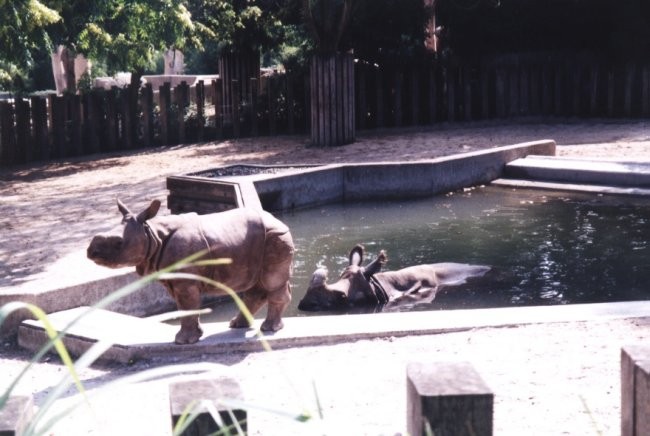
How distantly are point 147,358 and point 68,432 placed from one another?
5.04ft

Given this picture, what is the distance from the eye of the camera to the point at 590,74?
2191 centimetres

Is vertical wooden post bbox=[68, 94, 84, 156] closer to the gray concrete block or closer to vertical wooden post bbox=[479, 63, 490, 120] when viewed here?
vertical wooden post bbox=[479, 63, 490, 120]

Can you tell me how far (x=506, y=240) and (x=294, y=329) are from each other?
5090 millimetres

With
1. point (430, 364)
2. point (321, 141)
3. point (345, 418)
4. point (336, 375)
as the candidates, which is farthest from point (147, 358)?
point (321, 141)

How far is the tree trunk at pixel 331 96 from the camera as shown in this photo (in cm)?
1850

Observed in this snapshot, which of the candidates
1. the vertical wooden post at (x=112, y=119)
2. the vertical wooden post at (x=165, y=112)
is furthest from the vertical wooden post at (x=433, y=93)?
the vertical wooden post at (x=112, y=119)

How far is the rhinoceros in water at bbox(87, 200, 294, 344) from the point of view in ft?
20.0

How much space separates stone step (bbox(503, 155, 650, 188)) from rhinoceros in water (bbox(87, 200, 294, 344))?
8.54m

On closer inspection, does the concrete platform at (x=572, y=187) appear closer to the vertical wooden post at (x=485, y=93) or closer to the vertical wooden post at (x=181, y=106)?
the vertical wooden post at (x=485, y=93)

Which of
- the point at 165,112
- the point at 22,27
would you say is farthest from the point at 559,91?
the point at 22,27

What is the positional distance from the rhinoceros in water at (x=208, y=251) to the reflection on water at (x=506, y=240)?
1.93 m

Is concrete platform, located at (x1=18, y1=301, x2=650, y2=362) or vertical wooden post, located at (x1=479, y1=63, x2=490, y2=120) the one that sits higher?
vertical wooden post, located at (x1=479, y1=63, x2=490, y2=120)

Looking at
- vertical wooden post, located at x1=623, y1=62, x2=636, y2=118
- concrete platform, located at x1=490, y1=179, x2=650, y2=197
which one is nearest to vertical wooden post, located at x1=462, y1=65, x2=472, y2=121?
vertical wooden post, located at x1=623, y1=62, x2=636, y2=118

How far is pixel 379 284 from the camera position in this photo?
9148mm
